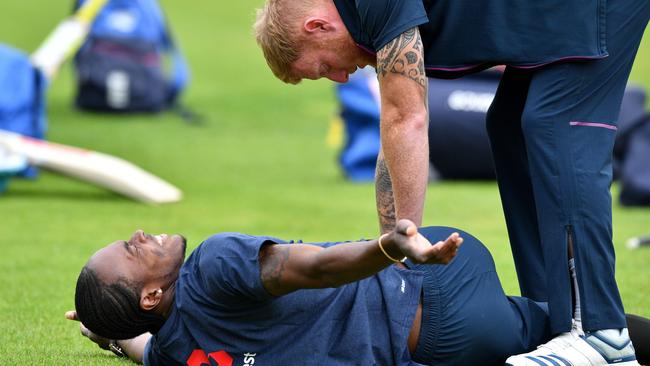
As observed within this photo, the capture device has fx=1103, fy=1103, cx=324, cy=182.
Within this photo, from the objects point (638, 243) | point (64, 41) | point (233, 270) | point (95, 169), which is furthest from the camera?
point (64, 41)

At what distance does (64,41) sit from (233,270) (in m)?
6.42

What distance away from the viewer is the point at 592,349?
3.23 metres

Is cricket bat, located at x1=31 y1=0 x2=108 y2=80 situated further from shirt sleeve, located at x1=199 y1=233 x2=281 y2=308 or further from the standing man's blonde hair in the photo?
shirt sleeve, located at x1=199 y1=233 x2=281 y2=308

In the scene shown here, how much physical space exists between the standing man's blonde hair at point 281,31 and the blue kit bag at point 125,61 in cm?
722

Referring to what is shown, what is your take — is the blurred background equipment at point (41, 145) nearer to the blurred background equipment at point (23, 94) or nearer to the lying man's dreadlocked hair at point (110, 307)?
the blurred background equipment at point (23, 94)

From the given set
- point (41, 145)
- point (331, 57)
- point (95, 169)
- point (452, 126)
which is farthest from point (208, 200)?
point (331, 57)

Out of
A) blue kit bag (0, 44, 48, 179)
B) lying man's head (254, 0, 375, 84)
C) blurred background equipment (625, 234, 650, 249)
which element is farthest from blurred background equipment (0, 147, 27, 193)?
lying man's head (254, 0, 375, 84)

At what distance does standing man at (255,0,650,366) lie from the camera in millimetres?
3234

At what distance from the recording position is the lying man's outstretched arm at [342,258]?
103 inches

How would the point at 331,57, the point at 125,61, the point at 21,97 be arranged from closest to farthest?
the point at 331,57, the point at 21,97, the point at 125,61

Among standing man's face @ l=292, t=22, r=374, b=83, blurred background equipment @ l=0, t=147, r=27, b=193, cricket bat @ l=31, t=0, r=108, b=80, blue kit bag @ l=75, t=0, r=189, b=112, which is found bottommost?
blue kit bag @ l=75, t=0, r=189, b=112

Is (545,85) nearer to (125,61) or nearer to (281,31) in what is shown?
(281,31)

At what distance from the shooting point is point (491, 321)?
3.12 metres

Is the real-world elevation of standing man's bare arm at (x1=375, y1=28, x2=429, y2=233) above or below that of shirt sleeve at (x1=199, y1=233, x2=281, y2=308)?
above
